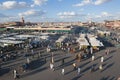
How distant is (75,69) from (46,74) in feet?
12.1

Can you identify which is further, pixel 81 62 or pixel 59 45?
pixel 59 45

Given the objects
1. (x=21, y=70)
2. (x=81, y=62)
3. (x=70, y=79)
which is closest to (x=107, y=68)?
(x=81, y=62)

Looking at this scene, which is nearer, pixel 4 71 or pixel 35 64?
pixel 4 71

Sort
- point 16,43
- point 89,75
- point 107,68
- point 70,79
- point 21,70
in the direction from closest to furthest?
1. point 70,79
2. point 89,75
3. point 21,70
4. point 107,68
5. point 16,43

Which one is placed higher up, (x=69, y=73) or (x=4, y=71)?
(x=4, y=71)

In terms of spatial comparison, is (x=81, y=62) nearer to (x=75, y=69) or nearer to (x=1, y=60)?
(x=75, y=69)

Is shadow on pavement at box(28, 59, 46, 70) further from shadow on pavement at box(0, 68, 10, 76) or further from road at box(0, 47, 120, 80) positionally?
shadow on pavement at box(0, 68, 10, 76)

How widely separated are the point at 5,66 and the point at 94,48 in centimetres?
1812

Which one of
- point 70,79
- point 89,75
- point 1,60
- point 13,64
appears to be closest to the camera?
point 70,79

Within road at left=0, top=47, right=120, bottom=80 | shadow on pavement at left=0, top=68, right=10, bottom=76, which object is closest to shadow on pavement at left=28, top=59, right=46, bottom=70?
road at left=0, top=47, right=120, bottom=80

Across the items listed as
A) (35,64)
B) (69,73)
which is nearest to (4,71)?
(35,64)

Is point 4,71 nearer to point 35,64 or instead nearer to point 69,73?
point 35,64

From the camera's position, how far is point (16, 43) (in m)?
44.4

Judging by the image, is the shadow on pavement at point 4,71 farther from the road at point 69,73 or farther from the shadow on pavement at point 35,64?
the shadow on pavement at point 35,64
